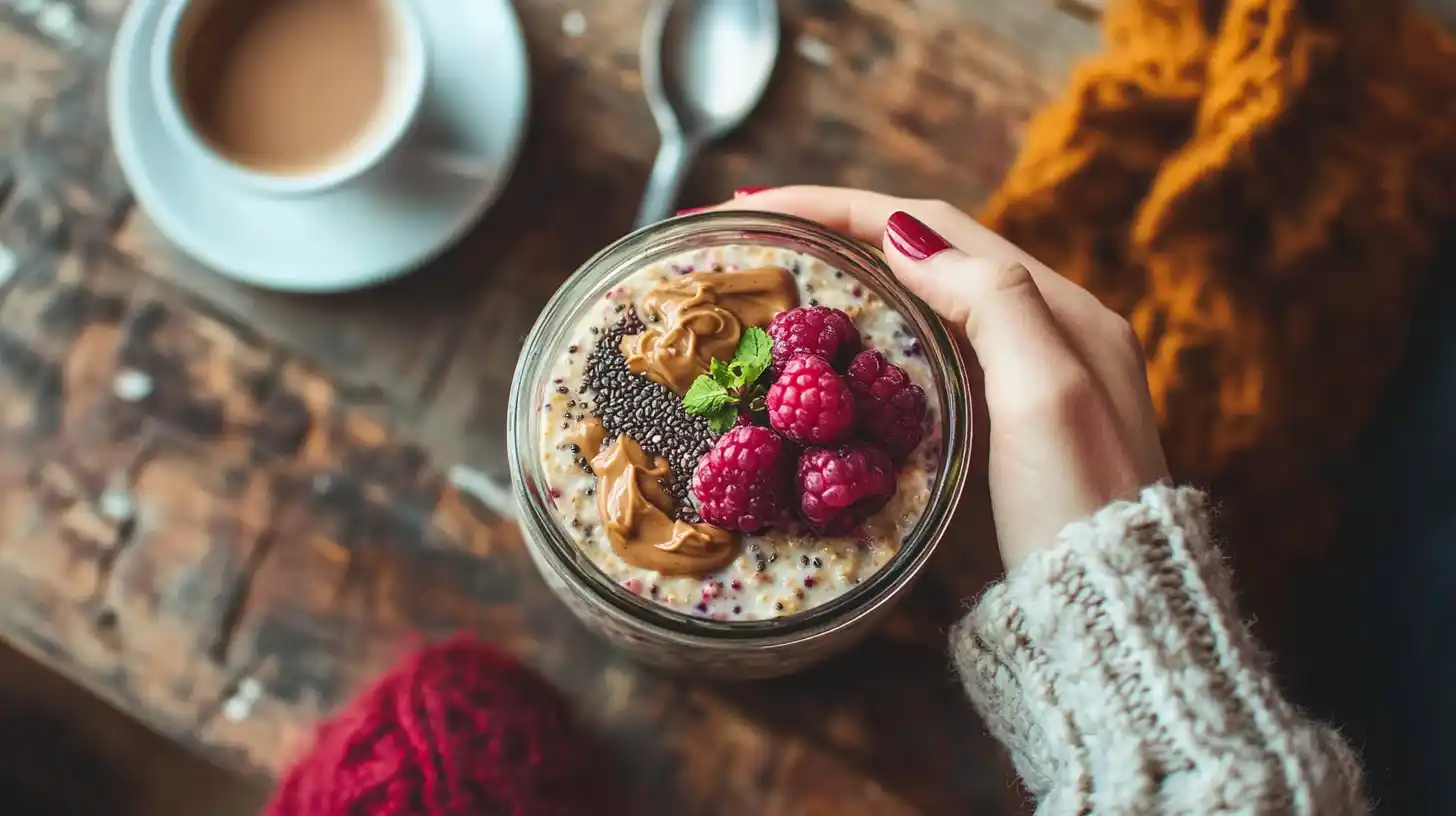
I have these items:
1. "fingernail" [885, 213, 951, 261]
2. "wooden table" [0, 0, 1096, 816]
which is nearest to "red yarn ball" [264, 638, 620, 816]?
"wooden table" [0, 0, 1096, 816]

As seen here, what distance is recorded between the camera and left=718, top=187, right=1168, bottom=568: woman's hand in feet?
2.54

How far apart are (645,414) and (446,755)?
33cm

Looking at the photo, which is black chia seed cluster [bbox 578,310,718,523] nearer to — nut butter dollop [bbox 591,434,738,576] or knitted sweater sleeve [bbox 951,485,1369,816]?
nut butter dollop [bbox 591,434,738,576]

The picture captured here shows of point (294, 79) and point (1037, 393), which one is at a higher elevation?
point (1037, 393)

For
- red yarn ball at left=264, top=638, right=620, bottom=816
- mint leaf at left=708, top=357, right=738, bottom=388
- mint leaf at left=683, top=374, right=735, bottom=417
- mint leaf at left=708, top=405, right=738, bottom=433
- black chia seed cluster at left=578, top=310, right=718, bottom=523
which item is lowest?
red yarn ball at left=264, top=638, right=620, bottom=816

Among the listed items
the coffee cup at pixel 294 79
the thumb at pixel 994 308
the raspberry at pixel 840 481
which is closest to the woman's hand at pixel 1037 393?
the thumb at pixel 994 308

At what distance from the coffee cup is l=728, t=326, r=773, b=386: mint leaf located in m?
0.47

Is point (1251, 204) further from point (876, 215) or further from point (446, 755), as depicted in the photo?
point (446, 755)

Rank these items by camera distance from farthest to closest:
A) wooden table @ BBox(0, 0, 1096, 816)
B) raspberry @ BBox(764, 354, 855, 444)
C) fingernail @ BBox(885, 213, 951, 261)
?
wooden table @ BBox(0, 0, 1096, 816) → fingernail @ BBox(885, 213, 951, 261) → raspberry @ BBox(764, 354, 855, 444)

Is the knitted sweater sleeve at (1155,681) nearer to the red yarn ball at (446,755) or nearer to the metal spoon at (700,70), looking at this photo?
the red yarn ball at (446,755)

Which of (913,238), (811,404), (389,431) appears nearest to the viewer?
(811,404)

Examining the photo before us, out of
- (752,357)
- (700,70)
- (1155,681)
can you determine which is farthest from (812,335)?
(700,70)

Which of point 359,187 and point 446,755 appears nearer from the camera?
point 446,755

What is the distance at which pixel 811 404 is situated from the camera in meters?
0.69
